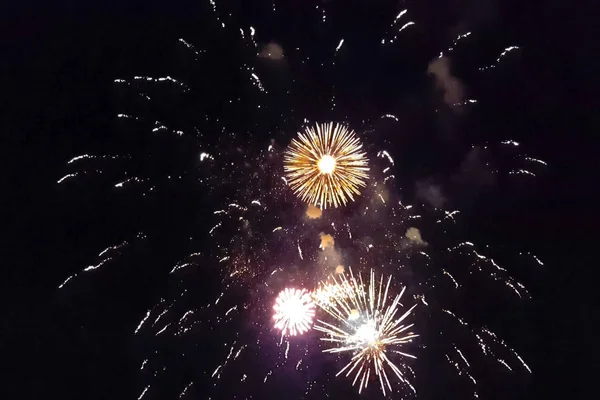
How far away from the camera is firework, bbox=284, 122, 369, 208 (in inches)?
385

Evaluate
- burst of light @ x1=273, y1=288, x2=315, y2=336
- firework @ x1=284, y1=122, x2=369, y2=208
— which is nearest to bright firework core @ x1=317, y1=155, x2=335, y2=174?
firework @ x1=284, y1=122, x2=369, y2=208

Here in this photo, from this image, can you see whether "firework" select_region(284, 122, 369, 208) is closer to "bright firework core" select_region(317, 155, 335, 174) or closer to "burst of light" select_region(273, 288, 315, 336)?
"bright firework core" select_region(317, 155, 335, 174)

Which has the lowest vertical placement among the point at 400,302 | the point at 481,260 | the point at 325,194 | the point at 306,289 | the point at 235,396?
the point at 235,396

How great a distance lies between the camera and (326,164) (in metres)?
9.79

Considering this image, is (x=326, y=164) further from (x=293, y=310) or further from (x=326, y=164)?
(x=293, y=310)

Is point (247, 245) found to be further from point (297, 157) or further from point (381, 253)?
point (381, 253)

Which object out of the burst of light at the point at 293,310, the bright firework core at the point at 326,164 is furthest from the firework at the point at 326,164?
the burst of light at the point at 293,310

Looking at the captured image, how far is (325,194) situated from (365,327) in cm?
358

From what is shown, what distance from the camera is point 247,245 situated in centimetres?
1019

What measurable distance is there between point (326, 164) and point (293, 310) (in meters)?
3.98

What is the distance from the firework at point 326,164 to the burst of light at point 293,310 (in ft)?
8.66

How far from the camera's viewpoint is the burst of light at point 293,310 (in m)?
9.99

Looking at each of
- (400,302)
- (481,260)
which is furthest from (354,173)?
(481,260)

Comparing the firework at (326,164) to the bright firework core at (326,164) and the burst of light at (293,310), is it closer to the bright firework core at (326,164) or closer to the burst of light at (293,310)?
the bright firework core at (326,164)
